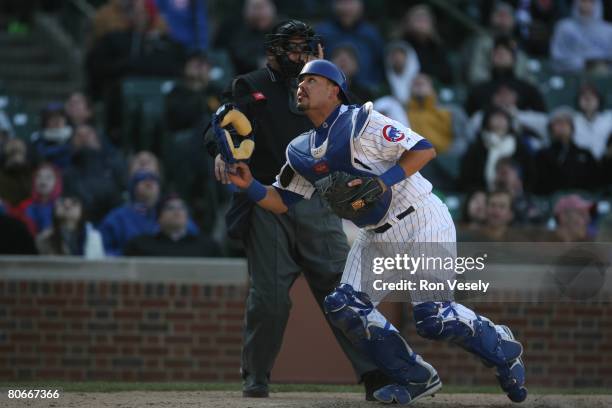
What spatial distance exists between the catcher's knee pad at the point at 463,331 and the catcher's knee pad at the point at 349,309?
252 mm

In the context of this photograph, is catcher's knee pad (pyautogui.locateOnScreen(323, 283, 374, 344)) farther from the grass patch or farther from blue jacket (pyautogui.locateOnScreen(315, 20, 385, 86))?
blue jacket (pyautogui.locateOnScreen(315, 20, 385, 86))

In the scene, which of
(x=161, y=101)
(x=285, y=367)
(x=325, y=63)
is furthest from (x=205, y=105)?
(x=325, y=63)

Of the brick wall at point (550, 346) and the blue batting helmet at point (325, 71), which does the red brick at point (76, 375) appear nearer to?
the brick wall at point (550, 346)

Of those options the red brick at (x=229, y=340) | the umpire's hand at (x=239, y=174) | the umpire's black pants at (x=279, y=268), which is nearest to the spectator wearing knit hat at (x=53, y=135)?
the red brick at (x=229, y=340)

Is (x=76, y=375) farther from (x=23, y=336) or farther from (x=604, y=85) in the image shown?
(x=604, y=85)

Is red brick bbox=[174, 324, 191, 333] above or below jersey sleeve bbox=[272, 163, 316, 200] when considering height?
below

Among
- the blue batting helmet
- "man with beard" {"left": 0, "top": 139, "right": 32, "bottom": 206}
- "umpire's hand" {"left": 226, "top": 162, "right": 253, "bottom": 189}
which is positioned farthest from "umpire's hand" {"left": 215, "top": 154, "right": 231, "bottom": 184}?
"man with beard" {"left": 0, "top": 139, "right": 32, "bottom": 206}

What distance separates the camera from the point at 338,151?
258 inches

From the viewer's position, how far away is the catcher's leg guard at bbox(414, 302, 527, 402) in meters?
6.48

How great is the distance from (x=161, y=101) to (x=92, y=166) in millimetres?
1154

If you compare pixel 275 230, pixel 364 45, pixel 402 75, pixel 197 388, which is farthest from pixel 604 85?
pixel 275 230

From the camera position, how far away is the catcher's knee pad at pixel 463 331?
6.47m

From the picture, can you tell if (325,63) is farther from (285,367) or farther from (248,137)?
(285,367)

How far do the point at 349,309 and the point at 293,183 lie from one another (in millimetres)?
719
